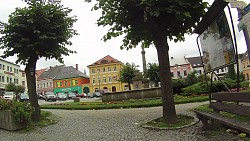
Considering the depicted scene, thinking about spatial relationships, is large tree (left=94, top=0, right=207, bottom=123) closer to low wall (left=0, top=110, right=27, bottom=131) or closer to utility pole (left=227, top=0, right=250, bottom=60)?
utility pole (left=227, top=0, right=250, bottom=60)

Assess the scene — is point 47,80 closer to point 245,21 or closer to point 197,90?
point 197,90

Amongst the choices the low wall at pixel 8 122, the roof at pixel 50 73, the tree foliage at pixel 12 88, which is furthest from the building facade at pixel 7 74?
the low wall at pixel 8 122

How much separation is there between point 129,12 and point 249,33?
510cm

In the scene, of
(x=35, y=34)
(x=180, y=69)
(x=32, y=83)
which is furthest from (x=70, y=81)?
(x=35, y=34)

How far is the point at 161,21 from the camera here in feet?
27.6

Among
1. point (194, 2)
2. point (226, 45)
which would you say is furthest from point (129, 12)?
point (226, 45)

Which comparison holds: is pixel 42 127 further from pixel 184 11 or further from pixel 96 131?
pixel 184 11

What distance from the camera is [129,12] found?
328 inches

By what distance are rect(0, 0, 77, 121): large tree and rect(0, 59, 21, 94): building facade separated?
52795mm

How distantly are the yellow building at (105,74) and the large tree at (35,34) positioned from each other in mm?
65114

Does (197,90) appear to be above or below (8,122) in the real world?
above

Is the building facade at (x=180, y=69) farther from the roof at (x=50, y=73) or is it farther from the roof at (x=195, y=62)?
the roof at (x=50, y=73)

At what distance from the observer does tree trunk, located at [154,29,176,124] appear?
830cm

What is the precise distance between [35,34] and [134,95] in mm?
13107
